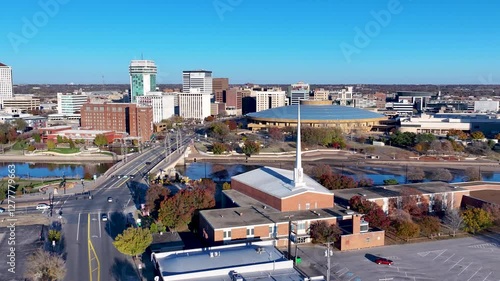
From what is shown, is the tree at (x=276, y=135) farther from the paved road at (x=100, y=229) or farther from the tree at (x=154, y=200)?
the tree at (x=154, y=200)

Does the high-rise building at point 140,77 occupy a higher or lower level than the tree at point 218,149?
higher

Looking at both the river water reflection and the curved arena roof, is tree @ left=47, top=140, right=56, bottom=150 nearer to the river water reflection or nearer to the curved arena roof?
the river water reflection

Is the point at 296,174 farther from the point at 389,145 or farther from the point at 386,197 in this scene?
the point at 389,145

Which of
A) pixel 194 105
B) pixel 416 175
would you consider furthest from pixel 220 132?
pixel 194 105

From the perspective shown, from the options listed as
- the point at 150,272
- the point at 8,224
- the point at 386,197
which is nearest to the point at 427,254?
the point at 386,197

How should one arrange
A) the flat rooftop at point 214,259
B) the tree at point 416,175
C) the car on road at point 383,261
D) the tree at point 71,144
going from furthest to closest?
the tree at point 71,144 → the tree at point 416,175 → the car on road at point 383,261 → the flat rooftop at point 214,259

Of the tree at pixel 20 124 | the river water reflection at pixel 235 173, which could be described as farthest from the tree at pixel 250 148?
the tree at pixel 20 124

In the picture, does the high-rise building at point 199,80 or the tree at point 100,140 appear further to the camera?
the high-rise building at point 199,80
